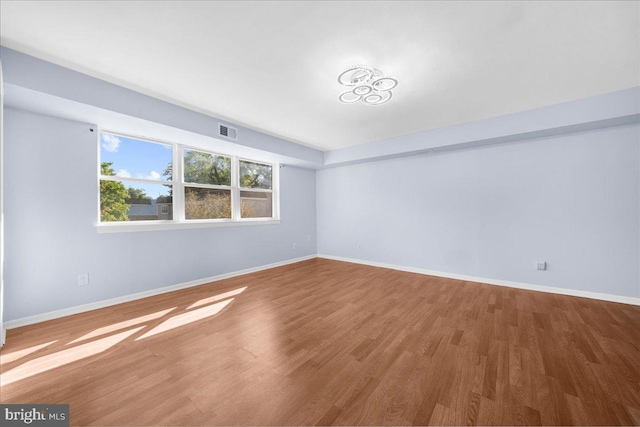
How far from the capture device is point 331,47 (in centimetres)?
212

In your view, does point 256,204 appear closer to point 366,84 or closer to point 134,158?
point 134,158

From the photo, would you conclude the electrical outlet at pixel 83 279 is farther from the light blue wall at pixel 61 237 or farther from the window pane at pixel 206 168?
the window pane at pixel 206 168

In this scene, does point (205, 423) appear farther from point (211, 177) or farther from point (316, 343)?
point (211, 177)

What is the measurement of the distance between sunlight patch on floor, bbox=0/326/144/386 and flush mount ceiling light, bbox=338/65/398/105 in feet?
11.7

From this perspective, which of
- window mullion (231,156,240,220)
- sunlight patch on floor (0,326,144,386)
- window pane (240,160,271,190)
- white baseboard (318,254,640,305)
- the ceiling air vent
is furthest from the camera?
window pane (240,160,271,190)

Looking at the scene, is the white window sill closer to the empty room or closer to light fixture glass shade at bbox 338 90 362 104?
the empty room

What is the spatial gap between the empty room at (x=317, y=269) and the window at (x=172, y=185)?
0.03m

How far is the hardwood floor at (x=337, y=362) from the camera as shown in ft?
4.78

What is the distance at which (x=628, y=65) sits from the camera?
94.0 inches

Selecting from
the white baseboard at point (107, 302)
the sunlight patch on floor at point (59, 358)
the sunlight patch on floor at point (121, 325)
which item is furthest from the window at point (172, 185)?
the sunlight patch on floor at point (59, 358)

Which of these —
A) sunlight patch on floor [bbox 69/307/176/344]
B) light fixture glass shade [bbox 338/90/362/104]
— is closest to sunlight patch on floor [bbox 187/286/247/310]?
sunlight patch on floor [bbox 69/307/176/344]

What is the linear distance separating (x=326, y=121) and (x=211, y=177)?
2412 millimetres
